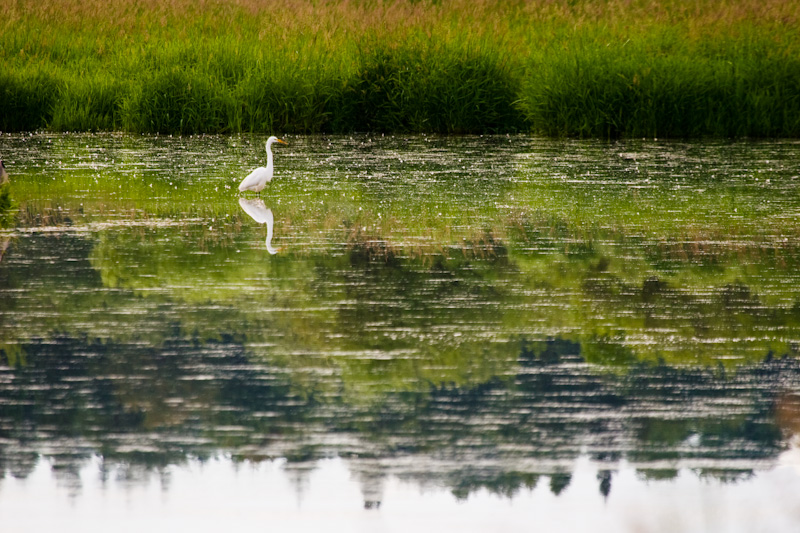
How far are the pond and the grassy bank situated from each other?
4961mm

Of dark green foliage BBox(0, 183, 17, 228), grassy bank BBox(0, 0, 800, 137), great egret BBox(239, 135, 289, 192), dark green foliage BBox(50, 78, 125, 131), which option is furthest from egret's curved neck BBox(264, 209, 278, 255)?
dark green foliage BBox(50, 78, 125, 131)

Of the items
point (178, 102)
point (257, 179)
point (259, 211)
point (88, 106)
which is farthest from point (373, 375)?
point (88, 106)

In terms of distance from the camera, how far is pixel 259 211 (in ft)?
26.1

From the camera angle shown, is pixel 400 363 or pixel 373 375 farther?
pixel 400 363

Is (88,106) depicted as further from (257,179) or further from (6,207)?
(6,207)

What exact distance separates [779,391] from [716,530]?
1.14m

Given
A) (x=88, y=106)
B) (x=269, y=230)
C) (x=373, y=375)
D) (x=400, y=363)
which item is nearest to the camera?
(x=373, y=375)

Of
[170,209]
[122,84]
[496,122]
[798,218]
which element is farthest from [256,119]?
[798,218]

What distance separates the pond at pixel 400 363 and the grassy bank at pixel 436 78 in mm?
4961

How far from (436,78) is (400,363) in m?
A: 9.88

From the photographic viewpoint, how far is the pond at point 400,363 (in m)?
2.92

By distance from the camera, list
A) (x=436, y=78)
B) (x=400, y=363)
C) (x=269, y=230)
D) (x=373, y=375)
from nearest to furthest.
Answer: (x=373, y=375) → (x=400, y=363) → (x=269, y=230) → (x=436, y=78)

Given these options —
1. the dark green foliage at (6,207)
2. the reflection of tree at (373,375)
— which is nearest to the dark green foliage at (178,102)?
the dark green foliage at (6,207)

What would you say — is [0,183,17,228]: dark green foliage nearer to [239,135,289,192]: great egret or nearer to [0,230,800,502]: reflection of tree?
[239,135,289,192]: great egret
